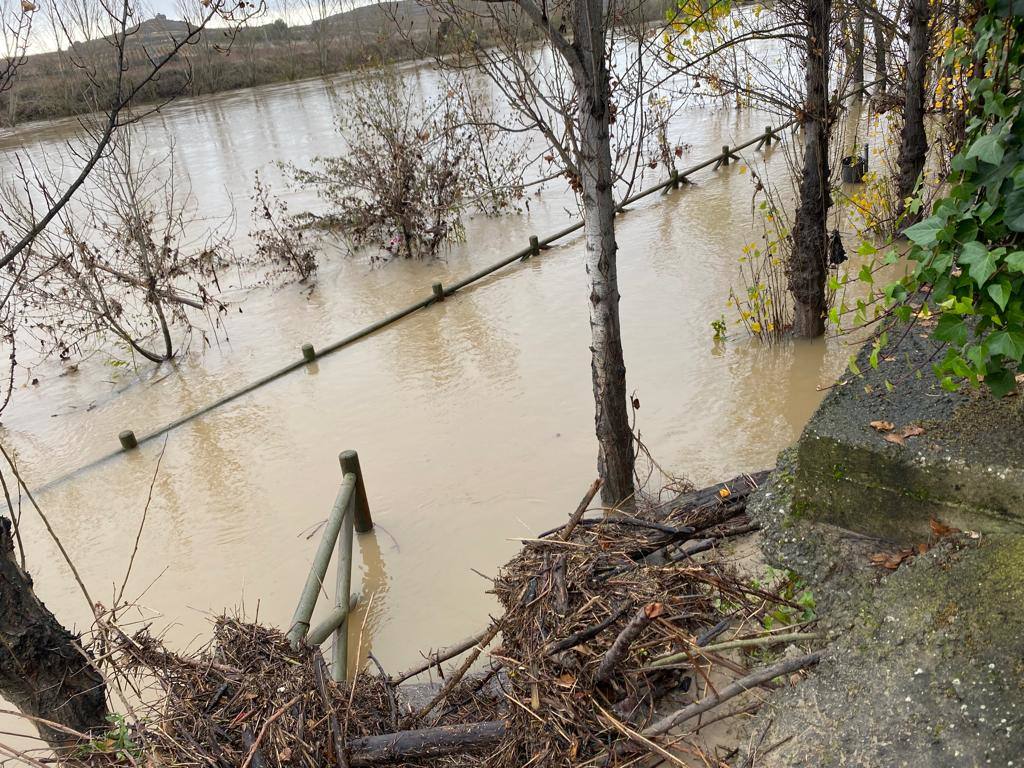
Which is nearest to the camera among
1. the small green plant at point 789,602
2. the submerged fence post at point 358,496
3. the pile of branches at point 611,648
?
the pile of branches at point 611,648

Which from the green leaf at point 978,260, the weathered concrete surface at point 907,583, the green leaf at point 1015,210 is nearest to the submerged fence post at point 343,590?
the weathered concrete surface at point 907,583

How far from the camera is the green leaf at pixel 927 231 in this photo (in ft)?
7.73

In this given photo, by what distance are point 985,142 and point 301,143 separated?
21.3 metres

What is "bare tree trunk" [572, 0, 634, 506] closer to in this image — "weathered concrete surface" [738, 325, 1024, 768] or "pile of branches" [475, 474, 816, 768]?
"pile of branches" [475, 474, 816, 768]

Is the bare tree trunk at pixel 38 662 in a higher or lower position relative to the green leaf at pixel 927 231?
lower

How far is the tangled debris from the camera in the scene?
8.11 feet

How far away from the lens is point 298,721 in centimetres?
278

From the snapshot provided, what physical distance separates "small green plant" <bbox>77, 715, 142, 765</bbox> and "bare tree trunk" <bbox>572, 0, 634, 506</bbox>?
2.70 meters

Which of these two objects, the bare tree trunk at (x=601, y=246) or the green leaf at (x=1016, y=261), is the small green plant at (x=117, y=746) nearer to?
the bare tree trunk at (x=601, y=246)

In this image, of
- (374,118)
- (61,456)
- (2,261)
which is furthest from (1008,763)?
(374,118)

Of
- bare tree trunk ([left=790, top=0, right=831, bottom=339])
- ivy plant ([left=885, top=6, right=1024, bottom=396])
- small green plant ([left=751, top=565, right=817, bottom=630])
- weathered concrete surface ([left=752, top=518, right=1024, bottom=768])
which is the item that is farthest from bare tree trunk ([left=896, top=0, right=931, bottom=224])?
weathered concrete surface ([left=752, top=518, right=1024, bottom=768])

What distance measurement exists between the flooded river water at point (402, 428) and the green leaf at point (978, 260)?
3.41 metres

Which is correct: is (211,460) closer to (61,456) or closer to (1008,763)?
(61,456)

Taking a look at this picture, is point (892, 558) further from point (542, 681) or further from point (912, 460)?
point (542, 681)
